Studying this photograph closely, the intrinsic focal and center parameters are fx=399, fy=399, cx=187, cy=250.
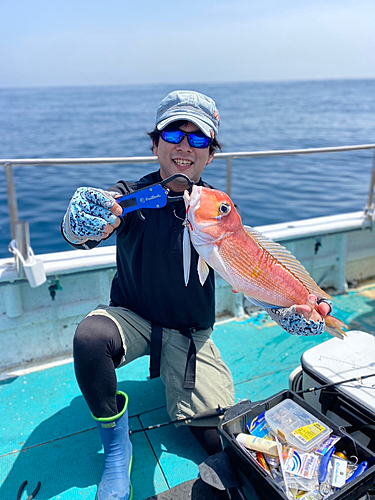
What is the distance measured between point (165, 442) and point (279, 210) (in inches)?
307

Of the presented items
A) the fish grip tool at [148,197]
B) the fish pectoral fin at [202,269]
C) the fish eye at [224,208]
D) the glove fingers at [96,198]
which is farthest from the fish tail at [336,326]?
the glove fingers at [96,198]

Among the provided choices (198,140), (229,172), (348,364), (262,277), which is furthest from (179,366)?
(229,172)

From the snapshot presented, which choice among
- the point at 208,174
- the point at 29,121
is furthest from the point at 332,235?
the point at 29,121

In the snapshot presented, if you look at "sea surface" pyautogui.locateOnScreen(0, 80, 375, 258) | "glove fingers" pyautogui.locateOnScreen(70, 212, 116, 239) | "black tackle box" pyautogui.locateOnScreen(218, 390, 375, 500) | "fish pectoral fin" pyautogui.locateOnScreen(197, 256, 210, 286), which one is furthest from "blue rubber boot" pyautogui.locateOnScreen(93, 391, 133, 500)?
"sea surface" pyautogui.locateOnScreen(0, 80, 375, 258)

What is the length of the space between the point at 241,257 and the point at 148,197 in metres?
0.54

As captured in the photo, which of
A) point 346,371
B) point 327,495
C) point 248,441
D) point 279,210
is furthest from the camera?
point 279,210

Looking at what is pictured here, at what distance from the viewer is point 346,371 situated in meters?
2.25

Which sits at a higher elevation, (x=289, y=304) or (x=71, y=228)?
(x=71, y=228)

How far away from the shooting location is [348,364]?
2.30m

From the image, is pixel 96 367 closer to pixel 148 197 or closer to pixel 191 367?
pixel 191 367

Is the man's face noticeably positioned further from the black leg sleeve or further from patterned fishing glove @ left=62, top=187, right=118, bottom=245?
the black leg sleeve

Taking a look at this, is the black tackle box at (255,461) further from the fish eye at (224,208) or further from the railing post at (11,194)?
the railing post at (11,194)

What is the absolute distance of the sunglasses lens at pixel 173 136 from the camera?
2209mm

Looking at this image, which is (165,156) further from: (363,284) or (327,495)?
(363,284)
